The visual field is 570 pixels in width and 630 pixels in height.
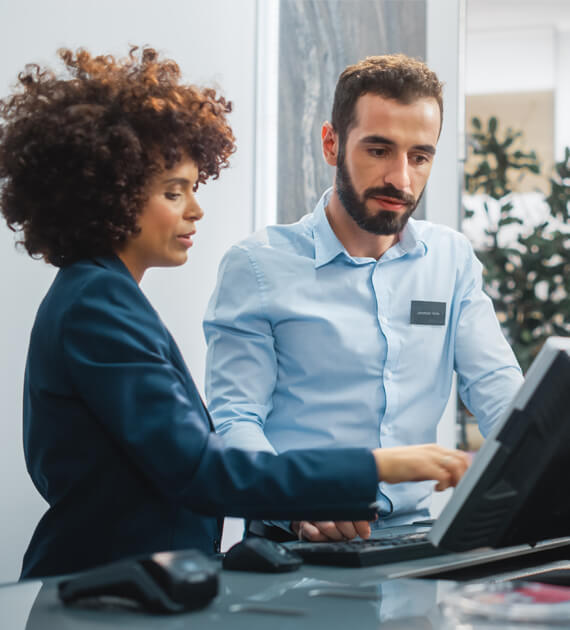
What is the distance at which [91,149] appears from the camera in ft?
3.76

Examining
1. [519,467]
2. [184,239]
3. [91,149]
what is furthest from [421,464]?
[91,149]

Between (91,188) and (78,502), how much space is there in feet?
1.39

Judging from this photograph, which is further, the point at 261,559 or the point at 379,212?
the point at 379,212

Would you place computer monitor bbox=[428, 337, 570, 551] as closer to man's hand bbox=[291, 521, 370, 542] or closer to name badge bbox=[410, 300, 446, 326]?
man's hand bbox=[291, 521, 370, 542]

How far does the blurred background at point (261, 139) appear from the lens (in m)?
1.92

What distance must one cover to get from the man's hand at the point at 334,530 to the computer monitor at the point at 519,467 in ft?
1.02

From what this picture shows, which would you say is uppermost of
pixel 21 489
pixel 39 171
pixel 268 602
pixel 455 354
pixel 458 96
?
pixel 458 96

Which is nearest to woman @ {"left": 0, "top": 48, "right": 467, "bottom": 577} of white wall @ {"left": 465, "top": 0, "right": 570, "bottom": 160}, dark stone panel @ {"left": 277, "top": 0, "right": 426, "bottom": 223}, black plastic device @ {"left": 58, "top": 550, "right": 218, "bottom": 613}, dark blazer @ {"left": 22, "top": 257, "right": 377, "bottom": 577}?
dark blazer @ {"left": 22, "top": 257, "right": 377, "bottom": 577}

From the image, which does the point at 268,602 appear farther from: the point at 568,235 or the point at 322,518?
the point at 568,235

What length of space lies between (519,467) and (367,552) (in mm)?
235

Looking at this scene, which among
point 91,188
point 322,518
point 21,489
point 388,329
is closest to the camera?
point 322,518

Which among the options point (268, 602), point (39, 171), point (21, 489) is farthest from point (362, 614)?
point (21, 489)

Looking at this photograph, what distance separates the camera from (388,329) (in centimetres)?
174

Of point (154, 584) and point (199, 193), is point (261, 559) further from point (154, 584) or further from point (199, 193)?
point (199, 193)
